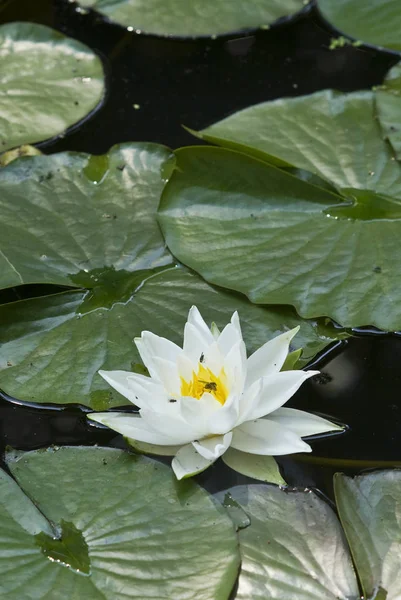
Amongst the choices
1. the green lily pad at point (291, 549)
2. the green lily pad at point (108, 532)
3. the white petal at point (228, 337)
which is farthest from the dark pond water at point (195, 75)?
the green lily pad at point (108, 532)

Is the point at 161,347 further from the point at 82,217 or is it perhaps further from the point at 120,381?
the point at 82,217

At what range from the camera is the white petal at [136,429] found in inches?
55.1

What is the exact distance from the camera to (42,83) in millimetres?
2434

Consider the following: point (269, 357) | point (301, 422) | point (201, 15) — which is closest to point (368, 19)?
point (201, 15)

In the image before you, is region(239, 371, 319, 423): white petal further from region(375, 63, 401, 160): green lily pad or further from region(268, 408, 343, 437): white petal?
region(375, 63, 401, 160): green lily pad

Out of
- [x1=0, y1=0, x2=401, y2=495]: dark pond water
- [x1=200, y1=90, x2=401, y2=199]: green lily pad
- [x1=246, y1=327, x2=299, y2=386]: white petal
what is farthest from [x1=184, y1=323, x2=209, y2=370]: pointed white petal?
[x1=200, y1=90, x2=401, y2=199]: green lily pad

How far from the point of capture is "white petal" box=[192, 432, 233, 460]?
1.36m

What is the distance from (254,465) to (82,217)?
871 mm

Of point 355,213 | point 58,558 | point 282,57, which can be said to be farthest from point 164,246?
point 282,57

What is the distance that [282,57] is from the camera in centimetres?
259

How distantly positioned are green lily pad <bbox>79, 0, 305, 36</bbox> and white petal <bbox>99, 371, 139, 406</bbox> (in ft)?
5.40

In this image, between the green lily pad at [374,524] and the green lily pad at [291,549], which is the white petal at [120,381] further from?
the green lily pad at [374,524]

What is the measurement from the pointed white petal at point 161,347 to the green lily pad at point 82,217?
1.07 ft

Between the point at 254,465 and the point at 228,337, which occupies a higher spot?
the point at 228,337
